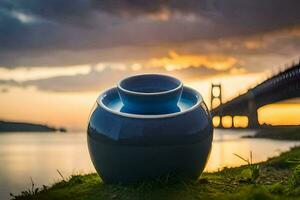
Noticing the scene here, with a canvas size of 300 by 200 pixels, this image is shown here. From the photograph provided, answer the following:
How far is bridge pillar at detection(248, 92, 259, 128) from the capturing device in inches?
3231

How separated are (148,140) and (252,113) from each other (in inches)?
2874

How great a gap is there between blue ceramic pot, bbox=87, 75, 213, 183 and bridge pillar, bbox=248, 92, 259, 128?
68225mm

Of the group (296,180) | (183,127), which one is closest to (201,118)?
(183,127)

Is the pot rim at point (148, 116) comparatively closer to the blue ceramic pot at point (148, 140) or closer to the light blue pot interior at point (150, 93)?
the blue ceramic pot at point (148, 140)

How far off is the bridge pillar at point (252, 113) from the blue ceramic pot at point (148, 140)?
2686 inches

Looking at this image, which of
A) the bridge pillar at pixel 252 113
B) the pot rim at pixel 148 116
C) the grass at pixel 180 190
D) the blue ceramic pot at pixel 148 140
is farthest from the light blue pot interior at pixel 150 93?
the bridge pillar at pixel 252 113

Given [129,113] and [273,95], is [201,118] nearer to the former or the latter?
[129,113]

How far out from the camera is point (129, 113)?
13203mm

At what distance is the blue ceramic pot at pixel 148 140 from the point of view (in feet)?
40.5

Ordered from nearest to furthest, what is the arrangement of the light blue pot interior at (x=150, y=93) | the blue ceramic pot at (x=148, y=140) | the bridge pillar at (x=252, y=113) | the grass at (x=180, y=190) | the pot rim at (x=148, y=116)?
the grass at (x=180, y=190), the blue ceramic pot at (x=148, y=140), the pot rim at (x=148, y=116), the light blue pot interior at (x=150, y=93), the bridge pillar at (x=252, y=113)

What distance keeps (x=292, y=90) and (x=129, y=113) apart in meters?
54.3

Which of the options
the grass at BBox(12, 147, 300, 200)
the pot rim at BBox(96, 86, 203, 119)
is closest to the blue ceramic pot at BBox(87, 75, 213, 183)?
the pot rim at BBox(96, 86, 203, 119)

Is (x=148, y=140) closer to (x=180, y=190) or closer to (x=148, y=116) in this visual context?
(x=148, y=116)

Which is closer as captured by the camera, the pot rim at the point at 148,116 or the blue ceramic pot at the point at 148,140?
the blue ceramic pot at the point at 148,140
